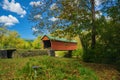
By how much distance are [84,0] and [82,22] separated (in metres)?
2.79

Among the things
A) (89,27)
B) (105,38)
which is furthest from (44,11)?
(105,38)

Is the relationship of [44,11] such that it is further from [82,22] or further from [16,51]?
[16,51]

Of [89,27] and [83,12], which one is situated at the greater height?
[83,12]

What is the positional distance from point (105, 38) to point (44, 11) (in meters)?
7.25

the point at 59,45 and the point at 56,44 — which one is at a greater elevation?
the point at 56,44

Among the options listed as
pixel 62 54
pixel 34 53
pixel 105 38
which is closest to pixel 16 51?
pixel 34 53

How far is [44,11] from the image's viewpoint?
65.1 feet

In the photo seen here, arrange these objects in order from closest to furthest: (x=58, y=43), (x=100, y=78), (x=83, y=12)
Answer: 1. (x=100, y=78)
2. (x=83, y=12)
3. (x=58, y=43)

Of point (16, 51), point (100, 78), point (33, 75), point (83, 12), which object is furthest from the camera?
point (16, 51)

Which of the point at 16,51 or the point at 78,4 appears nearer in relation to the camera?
the point at 78,4

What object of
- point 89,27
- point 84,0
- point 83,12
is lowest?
point 89,27

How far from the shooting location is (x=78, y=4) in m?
18.2

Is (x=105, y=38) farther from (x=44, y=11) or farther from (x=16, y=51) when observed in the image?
(x=16, y=51)

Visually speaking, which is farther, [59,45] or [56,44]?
[59,45]
